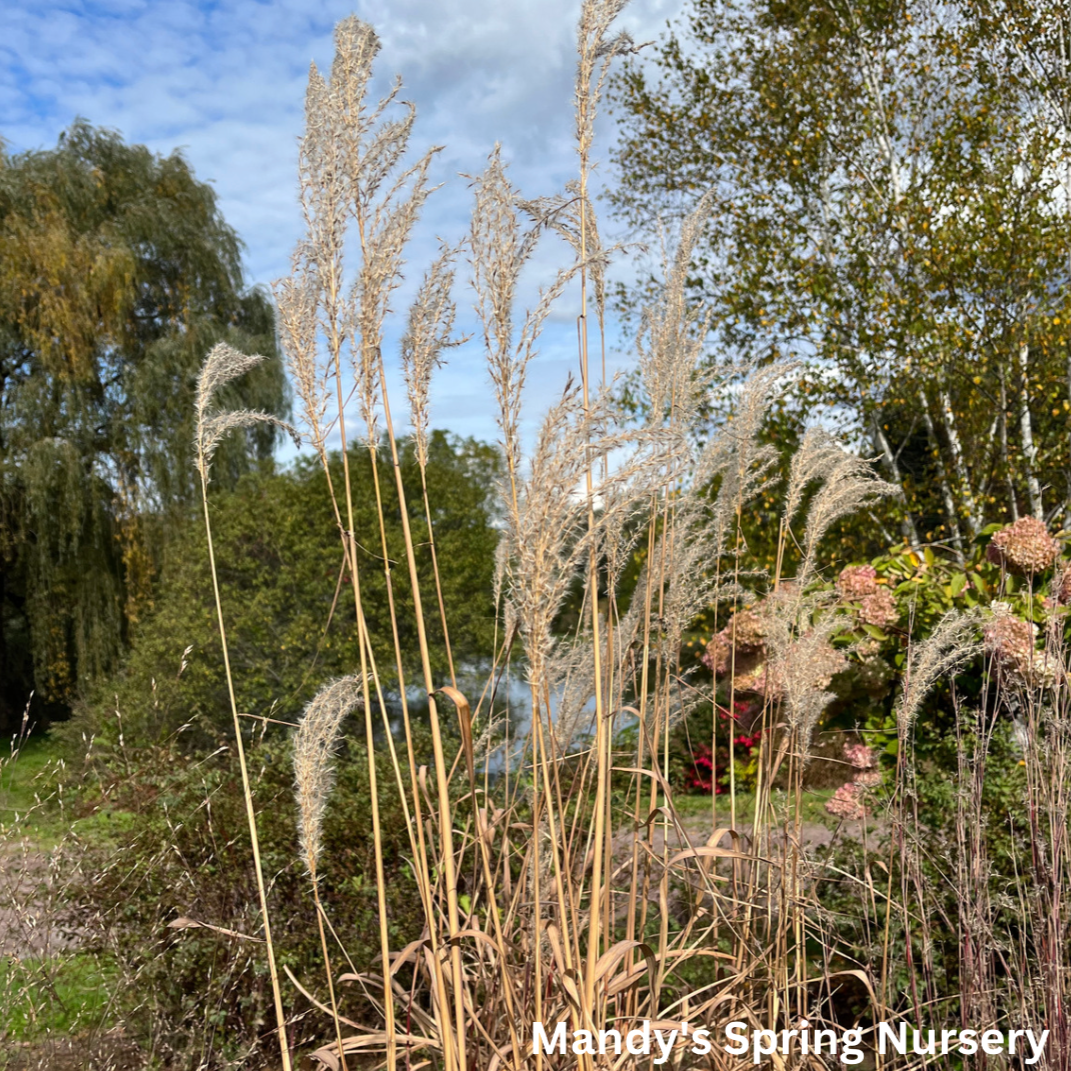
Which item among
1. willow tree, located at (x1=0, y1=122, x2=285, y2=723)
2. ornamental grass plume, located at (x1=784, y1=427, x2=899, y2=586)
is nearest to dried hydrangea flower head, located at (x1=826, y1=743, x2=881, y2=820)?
ornamental grass plume, located at (x1=784, y1=427, x2=899, y2=586)

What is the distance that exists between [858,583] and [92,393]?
31.5 feet

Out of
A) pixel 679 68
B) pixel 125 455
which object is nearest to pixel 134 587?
pixel 125 455

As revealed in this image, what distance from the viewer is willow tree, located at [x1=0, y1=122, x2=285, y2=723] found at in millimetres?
10031

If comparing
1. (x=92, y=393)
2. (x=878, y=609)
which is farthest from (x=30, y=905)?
(x=92, y=393)

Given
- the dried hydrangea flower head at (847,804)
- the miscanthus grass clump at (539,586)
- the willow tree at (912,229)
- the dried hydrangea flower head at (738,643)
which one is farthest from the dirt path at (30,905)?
the willow tree at (912,229)

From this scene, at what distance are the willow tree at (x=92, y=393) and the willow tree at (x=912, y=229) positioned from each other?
5.50 metres

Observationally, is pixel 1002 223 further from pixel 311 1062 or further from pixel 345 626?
pixel 311 1062

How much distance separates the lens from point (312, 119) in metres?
1.35

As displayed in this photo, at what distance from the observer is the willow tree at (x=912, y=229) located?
23.5ft

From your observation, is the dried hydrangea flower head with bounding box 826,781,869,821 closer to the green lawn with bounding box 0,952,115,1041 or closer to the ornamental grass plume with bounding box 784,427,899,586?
the ornamental grass plume with bounding box 784,427,899,586

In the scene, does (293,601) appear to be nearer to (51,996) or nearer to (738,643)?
(51,996)

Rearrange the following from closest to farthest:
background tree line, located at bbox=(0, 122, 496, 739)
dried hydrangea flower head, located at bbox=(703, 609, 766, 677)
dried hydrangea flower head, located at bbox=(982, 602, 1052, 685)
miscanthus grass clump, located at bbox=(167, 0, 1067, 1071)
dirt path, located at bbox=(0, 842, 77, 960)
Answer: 1. miscanthus grass clump, located at bbox=(167, 0, 1067, 1071)
2. dried hydrangea flower head, located at bbox=(982, 602, 1052, 685)
3. dirt path, located at bbox=(0, 842, 77, 960)
4. dried hydrangea flower head, located at bbox=(703, 609, 766, 677)
5. background tree line, located at bbox=(0, 122, 496, 739)

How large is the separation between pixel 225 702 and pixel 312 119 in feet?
20.8

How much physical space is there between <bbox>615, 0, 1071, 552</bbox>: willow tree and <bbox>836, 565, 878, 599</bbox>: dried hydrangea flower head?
4.09 m
